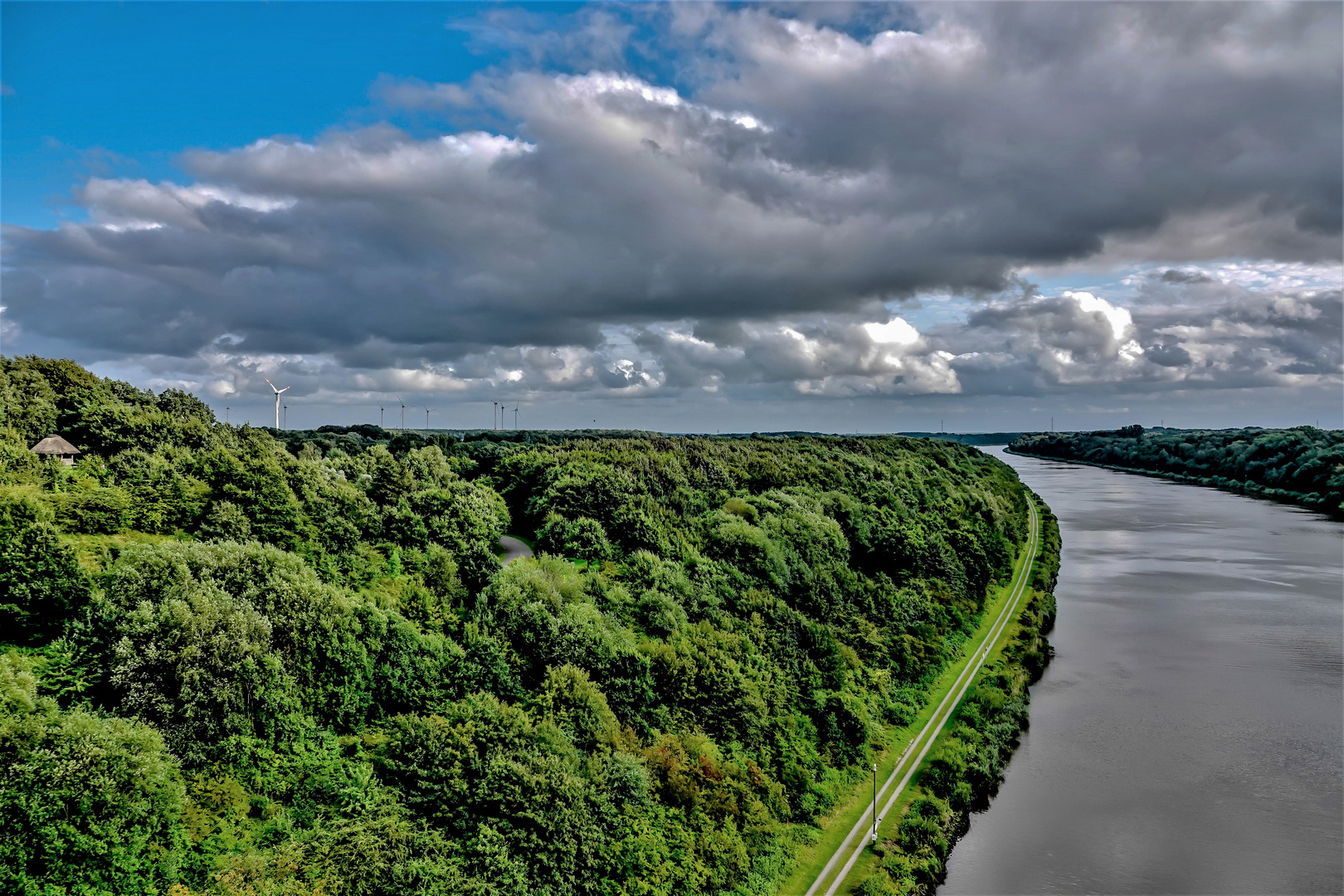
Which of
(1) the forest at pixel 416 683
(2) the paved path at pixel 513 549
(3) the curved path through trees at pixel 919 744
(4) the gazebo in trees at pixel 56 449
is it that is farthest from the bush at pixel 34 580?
(4) the gazebo in trees at pixel 56 449

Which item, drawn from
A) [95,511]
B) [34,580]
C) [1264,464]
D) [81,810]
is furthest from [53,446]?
[1264,464]

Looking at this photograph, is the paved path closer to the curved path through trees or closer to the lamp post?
the lamp post

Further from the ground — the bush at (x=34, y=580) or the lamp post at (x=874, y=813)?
the bush at (x=34, y=580)

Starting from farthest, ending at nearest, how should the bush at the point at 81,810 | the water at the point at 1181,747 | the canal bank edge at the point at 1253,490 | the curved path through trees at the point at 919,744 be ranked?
the canal bank edge at the point at 1253,490
the water at the point at 1181,747
the curved path through trees at the point at 919,744
the bush at the point at 81,810

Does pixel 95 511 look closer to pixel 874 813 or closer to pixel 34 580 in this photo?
pixel 34 580

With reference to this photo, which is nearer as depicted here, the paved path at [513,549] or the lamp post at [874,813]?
the lamp post at [874,813]

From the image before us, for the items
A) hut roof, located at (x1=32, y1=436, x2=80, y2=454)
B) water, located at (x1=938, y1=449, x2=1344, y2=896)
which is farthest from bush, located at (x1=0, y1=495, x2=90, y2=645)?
water, located at (x1=938, y1=449, x2=1344, y2=896)

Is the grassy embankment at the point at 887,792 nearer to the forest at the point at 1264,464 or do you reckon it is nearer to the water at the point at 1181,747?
the water at the point at 1181,747
